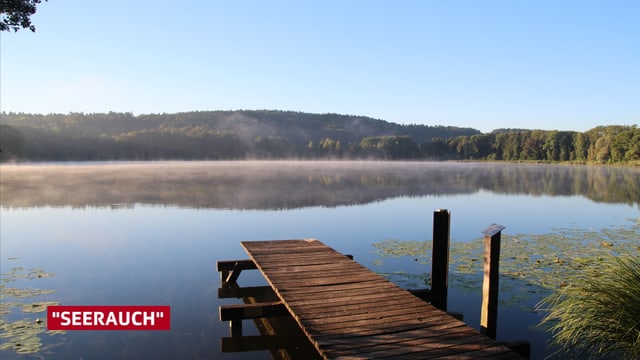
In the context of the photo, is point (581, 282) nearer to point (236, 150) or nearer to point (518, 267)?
point (518, 267)

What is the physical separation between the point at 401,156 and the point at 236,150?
184ft

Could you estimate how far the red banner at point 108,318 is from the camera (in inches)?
342

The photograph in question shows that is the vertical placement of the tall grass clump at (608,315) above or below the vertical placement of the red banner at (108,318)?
above

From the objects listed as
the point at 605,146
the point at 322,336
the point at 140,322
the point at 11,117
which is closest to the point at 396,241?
the point at 140,322

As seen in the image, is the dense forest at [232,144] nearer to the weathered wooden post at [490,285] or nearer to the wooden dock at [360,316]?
the wooden dock at [360,316]

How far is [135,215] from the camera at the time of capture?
23312 mm

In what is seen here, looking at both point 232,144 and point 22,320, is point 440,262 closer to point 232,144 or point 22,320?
point 22,320

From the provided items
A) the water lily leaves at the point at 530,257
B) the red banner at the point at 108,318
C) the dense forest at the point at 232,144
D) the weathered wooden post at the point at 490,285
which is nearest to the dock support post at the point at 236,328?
the red banner at the point at 108,318

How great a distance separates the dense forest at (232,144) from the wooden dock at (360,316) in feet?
321

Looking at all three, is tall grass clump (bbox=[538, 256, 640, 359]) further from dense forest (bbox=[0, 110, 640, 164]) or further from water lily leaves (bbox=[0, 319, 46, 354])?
dense forest (bbox=[0, 110, 640, 164])

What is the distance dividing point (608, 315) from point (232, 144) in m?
162

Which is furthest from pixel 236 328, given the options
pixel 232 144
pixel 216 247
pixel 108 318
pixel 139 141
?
pixel 232 144

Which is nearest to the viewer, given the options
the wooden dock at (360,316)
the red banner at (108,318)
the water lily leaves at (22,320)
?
the wooden dock at (360,316)

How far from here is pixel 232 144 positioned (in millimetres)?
163625
